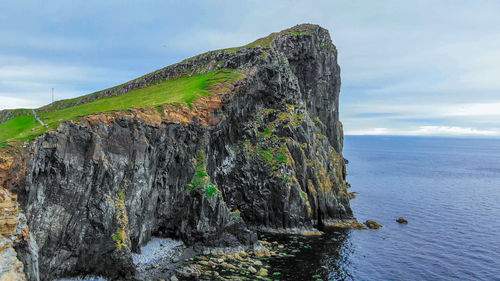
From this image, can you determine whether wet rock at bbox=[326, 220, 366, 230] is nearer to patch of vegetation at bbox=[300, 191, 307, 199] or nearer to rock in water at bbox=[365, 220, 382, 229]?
rock in water at bbox=[365, 220, 382, 229]

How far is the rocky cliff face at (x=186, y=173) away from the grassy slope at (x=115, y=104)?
2176mm

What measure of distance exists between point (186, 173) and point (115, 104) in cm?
1504

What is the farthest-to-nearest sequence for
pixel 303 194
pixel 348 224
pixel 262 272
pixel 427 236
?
pixel 348 224, pixel 303 194, pixel 427 236, pixel 262 272

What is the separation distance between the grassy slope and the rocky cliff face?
7.14 feet

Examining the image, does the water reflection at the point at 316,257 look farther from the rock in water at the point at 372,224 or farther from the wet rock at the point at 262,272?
the rock in water at the point at 372,224

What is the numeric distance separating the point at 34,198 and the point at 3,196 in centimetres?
466

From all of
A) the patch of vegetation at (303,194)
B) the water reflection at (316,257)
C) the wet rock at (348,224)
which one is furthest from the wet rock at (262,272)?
the wet rock at (348,224)

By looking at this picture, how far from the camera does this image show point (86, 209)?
33406mm

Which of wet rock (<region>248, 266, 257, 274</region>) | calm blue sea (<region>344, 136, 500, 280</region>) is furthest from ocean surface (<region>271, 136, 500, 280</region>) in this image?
wet rock (<region>248, 266, 257, 274</region>)

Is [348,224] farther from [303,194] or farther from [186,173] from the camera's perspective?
[186,173]

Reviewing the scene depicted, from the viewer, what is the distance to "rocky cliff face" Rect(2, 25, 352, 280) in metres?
31.8

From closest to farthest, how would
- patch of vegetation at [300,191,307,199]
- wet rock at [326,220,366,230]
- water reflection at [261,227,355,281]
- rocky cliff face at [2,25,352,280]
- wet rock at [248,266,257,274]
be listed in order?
rocky cliff face at [2,25,352,280], wet rock at [248,266,257,274], water reflection at [261,227,355,281], patch of vegetation at [300,191,307,199], wet rock at [326,220,366,230]

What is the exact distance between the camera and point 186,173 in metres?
47.9

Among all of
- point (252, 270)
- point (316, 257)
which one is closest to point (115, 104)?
point (252, 270)
